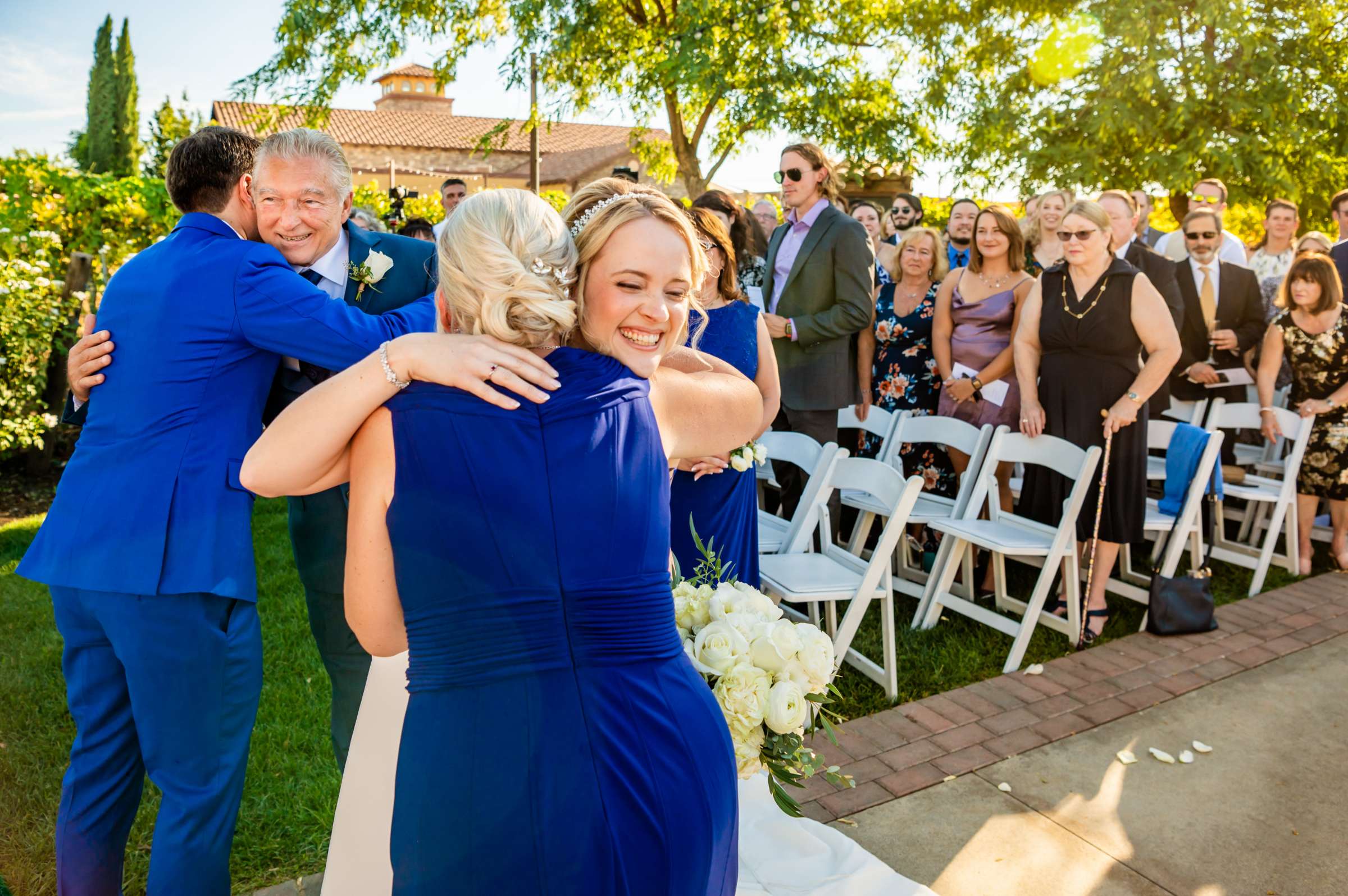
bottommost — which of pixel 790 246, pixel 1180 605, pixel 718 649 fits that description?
pixel 1180 605

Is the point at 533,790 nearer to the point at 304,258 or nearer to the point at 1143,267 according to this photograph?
the point at 304,258

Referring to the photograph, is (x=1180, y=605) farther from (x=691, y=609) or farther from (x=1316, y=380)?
(x=691, y=609)

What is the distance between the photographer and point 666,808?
1607 millimetres

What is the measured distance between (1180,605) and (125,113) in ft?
181

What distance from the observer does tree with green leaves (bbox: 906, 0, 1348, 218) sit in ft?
48.8

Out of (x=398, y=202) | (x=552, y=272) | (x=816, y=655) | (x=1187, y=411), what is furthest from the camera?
(x=398, y=202)

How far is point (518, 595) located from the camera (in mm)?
1530

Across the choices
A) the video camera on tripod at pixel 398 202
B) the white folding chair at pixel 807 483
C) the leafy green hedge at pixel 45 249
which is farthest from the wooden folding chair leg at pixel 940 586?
the leafy green hedge at pixel 45 249

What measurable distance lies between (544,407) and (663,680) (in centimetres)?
53

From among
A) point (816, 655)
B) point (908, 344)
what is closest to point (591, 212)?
point (816, 655)

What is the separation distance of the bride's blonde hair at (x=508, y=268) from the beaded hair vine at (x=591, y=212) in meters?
0.19

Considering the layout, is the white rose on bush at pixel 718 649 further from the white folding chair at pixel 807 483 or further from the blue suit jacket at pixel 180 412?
the white folding chair at pixel 807 483

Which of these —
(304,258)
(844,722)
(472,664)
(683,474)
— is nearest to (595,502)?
(472,664)

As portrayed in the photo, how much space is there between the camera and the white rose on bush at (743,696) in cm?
208
